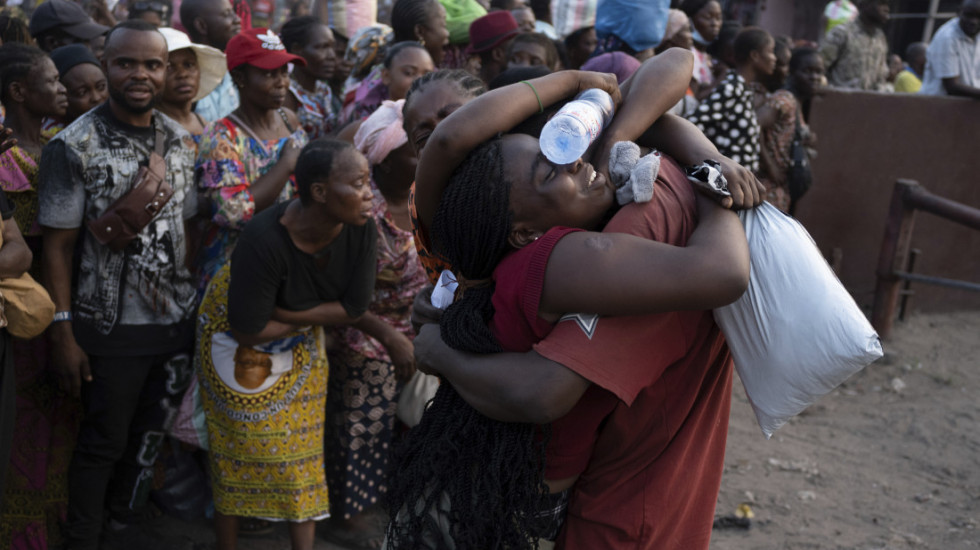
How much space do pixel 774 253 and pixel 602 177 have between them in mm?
362

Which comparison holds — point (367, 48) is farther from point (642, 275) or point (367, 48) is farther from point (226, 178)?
→ point (642, 275)

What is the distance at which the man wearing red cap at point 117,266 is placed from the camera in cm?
328

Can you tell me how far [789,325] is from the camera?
1.57 metres

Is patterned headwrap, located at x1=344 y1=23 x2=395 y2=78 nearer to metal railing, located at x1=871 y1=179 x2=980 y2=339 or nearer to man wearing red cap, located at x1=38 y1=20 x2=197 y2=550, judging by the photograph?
man wearing red cap, located at x1=38 y1=20 x2=197 y2=550

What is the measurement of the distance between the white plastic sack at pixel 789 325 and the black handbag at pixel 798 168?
4884 mm

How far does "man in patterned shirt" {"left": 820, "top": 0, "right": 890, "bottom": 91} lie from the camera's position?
29.3ft

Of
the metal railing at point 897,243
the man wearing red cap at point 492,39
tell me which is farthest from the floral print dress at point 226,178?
the metal railing at point 897,243

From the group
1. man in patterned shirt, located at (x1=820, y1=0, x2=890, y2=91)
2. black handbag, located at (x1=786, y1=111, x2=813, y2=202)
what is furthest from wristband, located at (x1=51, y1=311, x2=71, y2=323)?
man in patterned shirt, located at (x1=820, y1=0, x2=890, y2=91)

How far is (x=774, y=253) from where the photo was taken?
5.19 ft

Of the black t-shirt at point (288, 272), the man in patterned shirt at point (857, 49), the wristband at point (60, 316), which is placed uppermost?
the black t-shirt at point (288, 272)

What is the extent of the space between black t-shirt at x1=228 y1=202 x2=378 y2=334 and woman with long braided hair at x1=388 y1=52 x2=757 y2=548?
61.6 inches

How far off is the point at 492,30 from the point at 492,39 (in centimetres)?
6

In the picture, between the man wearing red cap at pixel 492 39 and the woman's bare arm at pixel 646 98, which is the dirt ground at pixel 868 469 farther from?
the man wearing red cap at pixel 492 39

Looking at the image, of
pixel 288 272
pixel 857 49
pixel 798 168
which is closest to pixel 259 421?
pixel 288 272
